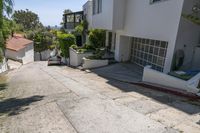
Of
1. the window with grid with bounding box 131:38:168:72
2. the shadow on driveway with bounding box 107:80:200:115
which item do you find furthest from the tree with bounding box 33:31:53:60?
the shadow on driveway with bounding box 107:80:200:115

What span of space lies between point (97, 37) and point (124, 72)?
9.97m

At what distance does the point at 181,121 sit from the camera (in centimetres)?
633

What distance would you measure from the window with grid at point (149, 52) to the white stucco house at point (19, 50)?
24145 millimetres

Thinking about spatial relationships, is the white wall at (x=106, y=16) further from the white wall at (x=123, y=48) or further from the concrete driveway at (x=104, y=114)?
the concrete driveway at (x=104, y=114)

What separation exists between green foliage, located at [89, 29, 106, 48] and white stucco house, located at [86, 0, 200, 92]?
387cm

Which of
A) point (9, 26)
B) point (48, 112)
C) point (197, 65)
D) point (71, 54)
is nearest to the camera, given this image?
point (48, 112)

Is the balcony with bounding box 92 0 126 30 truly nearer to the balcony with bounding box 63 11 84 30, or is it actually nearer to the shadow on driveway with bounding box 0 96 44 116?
the shadow on driveway with bounding box 0 96 44 116

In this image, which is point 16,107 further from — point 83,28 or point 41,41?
point 41,41

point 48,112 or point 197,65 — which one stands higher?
point 197,65

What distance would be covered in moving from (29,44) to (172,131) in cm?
3799

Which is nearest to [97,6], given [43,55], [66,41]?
[66,41]

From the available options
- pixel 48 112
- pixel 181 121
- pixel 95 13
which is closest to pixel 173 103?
pixel 181 121

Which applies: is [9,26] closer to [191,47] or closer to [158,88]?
[158,88]

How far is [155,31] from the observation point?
1288cm
